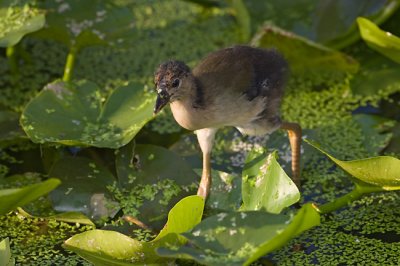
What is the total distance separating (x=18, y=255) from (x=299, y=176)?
1158 mm

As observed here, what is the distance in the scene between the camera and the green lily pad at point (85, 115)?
11.7 feet

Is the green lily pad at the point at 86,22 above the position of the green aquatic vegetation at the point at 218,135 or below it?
above

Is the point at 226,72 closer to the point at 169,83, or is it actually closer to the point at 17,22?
the point at 169,83

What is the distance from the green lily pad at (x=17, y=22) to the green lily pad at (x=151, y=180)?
656 mm

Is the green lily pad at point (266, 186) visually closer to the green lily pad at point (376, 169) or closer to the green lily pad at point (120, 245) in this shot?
the green lily pad at point (376, 169)

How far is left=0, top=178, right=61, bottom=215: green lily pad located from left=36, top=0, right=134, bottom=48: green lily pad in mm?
1202

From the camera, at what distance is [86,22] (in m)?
4.21

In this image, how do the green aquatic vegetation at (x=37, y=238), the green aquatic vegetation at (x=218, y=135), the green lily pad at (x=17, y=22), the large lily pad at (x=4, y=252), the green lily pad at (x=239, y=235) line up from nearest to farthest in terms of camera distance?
the green lily pad at (x=239, y=235)
the large lily pad at (x=4, y=252)
the green aquatic vegetation at (x=37, y=238)
the green aquatic vegetation at (x=218, y=135)
the green lily pad at (x=17, y=22)

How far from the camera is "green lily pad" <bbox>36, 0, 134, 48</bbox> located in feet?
13.5

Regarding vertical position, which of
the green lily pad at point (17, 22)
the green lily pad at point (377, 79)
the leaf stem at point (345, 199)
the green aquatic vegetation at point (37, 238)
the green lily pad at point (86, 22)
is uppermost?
the green lily pad at point (17, 22)

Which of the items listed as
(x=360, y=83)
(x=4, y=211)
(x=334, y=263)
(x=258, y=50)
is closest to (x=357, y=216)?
(x=334, y=263)

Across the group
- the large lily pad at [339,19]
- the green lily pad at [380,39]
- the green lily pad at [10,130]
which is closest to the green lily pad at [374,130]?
the green lily pad at [380,39]

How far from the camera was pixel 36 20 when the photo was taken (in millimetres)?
3904

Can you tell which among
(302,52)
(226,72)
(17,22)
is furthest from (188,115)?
(302,52)
